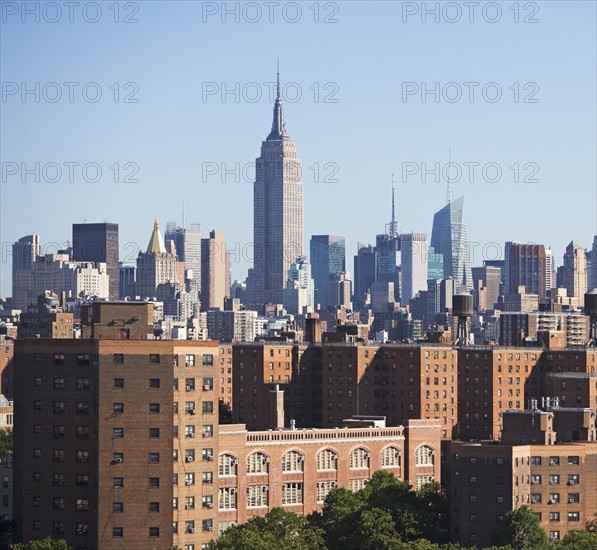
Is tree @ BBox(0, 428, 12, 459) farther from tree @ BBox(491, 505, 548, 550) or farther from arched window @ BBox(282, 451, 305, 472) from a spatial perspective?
tree @ BBox(491, 505, 548, 550)

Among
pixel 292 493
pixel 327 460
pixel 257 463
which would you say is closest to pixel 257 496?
pixel 257 463

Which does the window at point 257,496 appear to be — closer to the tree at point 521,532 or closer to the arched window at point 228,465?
the arched window at point 228,465

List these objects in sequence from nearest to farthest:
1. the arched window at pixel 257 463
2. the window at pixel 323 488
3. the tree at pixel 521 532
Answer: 1. the tree at pixel 521 532
2. the arched window at pixel 257 463
3. the window at pixel 323 488

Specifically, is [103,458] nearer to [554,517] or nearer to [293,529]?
[293,529]

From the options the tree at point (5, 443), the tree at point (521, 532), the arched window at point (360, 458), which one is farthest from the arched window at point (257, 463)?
the tree at point (521, 532)

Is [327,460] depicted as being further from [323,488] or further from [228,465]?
[228,465]

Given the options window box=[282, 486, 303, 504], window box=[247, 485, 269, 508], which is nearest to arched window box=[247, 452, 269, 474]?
window box=[247, 485, 269, 508]
